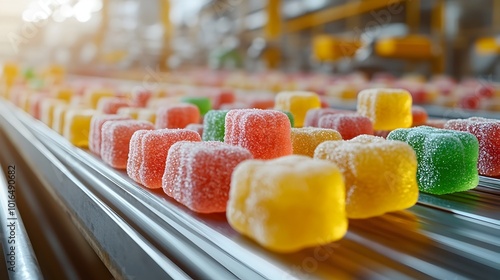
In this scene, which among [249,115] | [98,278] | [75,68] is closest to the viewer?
[249,115]

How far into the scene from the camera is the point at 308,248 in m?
0.61

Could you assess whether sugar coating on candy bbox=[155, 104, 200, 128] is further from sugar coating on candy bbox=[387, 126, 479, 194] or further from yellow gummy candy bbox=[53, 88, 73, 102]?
yellow gummy candy bbox=[53, 88, 73, 102]

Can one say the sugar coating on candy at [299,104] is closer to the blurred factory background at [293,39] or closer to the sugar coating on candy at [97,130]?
the sugar coating on candy at [97,130]

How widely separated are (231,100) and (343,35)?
572 centimetres

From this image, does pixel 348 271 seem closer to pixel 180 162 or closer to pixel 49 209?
pixel 180 162

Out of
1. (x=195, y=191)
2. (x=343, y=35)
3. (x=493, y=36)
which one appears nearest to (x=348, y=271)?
(x=195, y=191)

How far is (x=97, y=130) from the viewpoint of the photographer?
48.1 inches

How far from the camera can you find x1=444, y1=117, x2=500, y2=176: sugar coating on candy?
93 centimetres

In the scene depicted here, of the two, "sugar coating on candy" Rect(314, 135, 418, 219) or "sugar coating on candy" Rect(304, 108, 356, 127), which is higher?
"sugar coating on candy" Rect(304, 108, 356, 127)

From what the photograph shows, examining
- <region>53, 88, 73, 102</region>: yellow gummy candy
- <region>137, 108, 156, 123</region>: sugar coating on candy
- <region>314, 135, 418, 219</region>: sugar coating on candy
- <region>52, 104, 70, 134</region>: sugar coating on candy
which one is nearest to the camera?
<region>314, 135, 418, 219</region>: sugar coating on candy

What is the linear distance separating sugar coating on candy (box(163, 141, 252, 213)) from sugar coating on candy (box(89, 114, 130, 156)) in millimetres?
509

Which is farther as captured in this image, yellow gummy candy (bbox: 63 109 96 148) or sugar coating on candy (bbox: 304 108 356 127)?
yellow gummy candy (bbox: 63 109 96 148)

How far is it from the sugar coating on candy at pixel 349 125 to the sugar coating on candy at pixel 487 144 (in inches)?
8.4

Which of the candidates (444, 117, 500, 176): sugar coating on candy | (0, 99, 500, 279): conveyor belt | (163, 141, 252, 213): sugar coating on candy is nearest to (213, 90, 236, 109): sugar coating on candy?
(0, 99, 500, 279): conveyor belt
